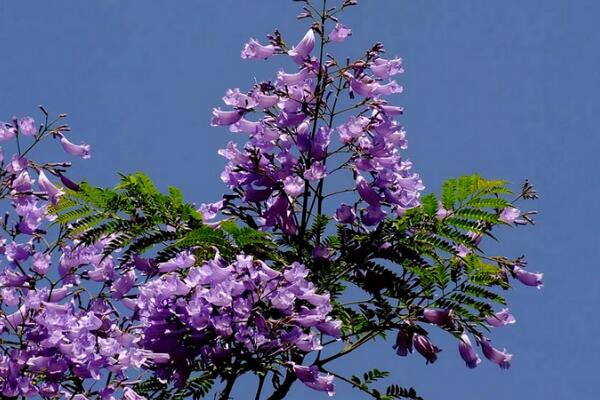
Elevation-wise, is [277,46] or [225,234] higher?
[277,46]

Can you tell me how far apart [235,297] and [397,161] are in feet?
5.12

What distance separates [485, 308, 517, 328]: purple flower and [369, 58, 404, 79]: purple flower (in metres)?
1.80

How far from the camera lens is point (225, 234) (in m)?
6.34

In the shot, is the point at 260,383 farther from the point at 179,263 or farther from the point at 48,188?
the point at 48,188

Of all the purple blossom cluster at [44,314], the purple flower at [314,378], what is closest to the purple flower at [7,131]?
the purple blossom cluster at [44,314]

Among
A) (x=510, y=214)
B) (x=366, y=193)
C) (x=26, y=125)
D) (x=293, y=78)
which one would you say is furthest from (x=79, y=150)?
(x=510, y=214)

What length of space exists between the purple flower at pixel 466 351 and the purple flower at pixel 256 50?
92.3 inches

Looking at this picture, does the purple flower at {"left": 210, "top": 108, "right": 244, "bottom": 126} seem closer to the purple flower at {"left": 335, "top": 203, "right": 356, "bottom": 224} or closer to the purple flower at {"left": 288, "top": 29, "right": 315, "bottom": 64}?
the purple flower at {"left": 288, "top": 29, "right": 315, "bottom": 64}

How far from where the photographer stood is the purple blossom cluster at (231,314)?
5926mm

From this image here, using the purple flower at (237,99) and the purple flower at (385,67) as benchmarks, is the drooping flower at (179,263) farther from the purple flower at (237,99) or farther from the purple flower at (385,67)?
the purple flower at (385,67)

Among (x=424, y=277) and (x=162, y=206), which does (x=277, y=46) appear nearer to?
(x=162, y=206)

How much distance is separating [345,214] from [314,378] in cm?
117

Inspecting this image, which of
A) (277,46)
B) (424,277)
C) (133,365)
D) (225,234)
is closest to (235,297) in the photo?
(225,234)

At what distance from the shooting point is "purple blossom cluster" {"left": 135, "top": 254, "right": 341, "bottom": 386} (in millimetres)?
5926
